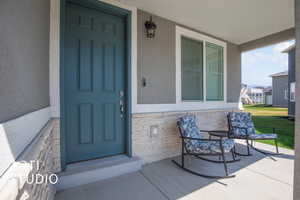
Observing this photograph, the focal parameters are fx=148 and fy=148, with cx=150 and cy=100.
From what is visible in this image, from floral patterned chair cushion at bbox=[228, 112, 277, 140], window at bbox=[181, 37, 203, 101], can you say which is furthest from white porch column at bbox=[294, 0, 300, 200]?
floral patterned chair cushion at bbox=[228, 112, 277, 140]

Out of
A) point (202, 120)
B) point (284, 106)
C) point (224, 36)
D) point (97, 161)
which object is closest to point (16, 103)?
point (97, 161)

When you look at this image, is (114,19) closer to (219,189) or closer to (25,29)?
(25,29)

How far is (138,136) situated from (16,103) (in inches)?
81.8

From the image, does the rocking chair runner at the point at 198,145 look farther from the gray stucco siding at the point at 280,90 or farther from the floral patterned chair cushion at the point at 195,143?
the gray stucco siding at the point at 280,90

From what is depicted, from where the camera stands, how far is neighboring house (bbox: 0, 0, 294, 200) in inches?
79.8

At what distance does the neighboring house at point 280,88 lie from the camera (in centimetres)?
1427

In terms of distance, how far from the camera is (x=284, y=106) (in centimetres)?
1498

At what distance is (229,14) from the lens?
2.93 m

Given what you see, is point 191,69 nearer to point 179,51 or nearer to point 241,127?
point 179,51

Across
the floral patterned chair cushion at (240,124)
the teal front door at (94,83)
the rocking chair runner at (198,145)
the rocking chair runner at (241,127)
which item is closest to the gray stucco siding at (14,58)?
the teal front door at (94,83)

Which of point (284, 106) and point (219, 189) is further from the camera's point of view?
point (284, 106)

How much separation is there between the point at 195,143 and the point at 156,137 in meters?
0.73

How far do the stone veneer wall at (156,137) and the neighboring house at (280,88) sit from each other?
16.2m

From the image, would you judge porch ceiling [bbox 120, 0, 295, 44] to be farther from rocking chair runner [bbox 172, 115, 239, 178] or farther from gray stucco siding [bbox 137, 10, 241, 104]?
rocking chair runner [bbox 172, 115, 239, 178]
